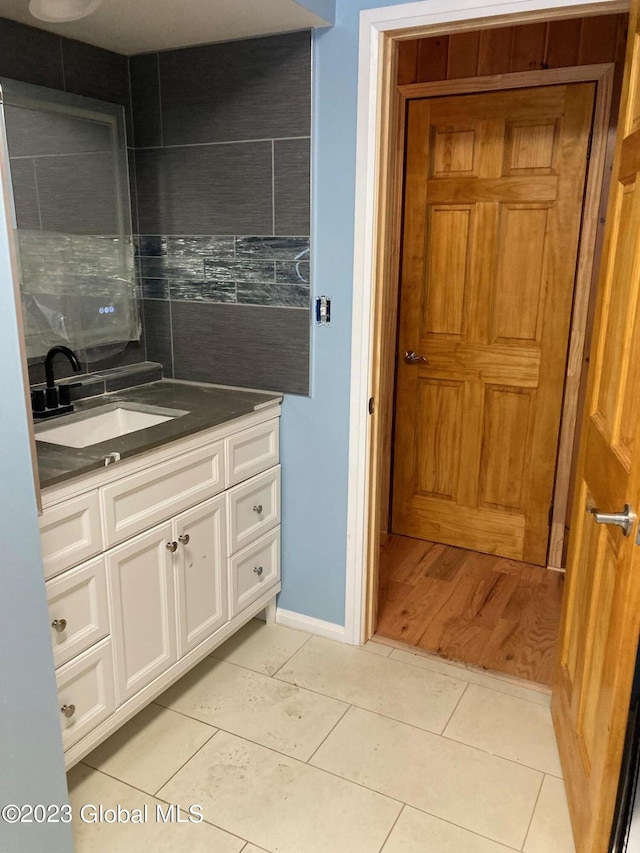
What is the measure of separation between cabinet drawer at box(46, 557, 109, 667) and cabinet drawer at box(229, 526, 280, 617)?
595 millimetres

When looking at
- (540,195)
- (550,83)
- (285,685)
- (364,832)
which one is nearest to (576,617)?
(364,832)

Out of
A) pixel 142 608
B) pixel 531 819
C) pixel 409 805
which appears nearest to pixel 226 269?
pixel 142 608

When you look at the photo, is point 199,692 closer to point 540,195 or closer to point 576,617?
point 576,617

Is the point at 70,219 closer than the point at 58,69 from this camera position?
No

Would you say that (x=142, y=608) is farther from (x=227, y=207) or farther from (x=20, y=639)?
(x=227, y=207)

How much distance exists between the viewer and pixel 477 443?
126 inches

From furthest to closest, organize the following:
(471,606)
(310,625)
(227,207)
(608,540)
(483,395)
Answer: (483,395), (471,606), (310,625), (227,207), (608,540)

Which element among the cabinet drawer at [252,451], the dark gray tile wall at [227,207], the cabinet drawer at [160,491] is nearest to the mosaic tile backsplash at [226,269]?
the dark gray tile wall at [227,207]

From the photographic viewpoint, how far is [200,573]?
2186 mm

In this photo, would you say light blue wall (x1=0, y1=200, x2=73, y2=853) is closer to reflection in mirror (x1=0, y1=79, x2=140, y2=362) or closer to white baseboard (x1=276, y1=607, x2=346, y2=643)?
reflection in mirror (x1=0, y1=79, x2=140, y2=362)

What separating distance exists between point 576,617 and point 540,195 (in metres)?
1.76

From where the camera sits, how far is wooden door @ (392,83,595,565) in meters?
2.81

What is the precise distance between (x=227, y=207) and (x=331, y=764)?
6.03 feet

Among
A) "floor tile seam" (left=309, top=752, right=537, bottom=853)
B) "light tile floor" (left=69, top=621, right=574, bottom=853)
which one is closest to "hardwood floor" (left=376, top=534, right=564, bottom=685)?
"light tile floor" (left=69, top=621, right=574, bottom=853)
